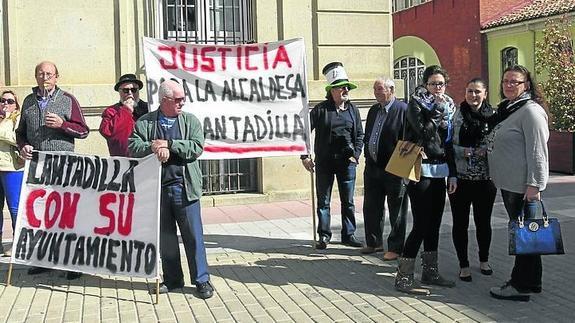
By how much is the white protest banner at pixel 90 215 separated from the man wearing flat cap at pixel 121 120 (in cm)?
68

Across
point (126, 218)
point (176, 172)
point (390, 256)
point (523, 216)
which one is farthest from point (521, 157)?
point (126, 218)

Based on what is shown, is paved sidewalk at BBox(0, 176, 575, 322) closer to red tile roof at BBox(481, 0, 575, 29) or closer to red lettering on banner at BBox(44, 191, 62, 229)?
red lettering on banner at BBox(44, 191, 62, 229)

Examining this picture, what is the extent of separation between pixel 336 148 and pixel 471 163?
6.02 ft

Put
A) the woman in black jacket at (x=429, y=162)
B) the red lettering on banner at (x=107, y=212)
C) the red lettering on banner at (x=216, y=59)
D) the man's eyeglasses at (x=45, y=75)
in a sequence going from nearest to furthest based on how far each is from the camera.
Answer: the woman in black jacket at (x=429, y=162), the red lettering on banner at (x=107, y=212), the man's eyeglasses at (x=45, y=75), the red lettering on banner at (x=216, y=59)

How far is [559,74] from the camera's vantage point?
49.1 feet

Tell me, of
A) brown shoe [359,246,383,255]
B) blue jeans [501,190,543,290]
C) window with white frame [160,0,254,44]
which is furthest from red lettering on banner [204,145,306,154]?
window with white frame [160,0,254,44]

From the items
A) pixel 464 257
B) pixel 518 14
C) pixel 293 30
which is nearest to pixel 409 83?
pixel 518 14

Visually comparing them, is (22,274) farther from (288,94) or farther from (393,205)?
(393,205)

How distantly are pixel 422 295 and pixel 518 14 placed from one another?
1920 cm

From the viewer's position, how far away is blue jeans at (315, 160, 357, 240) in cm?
710

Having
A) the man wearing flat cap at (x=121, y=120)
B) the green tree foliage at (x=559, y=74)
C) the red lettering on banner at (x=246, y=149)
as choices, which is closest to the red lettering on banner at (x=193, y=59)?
the man wearing flat cap at (x=121, y=120)

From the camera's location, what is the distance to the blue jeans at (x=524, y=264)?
5.08 metres

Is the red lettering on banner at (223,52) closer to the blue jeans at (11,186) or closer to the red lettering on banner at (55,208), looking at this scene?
the red lettering on banner at (55,208)

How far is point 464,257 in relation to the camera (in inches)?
228
